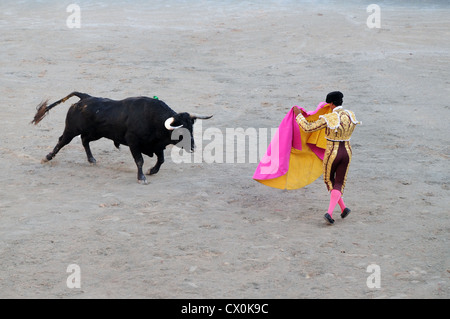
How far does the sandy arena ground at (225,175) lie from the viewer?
4.59 m

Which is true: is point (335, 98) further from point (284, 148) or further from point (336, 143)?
point (284, 148)

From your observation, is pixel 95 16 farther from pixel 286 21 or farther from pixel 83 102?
pixel 83 102

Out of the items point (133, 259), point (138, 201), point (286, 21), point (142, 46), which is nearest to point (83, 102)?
point (138, 201)

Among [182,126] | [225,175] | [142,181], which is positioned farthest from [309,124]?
[142,181]

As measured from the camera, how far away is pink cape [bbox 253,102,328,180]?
5.96m

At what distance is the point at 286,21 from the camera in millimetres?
14281

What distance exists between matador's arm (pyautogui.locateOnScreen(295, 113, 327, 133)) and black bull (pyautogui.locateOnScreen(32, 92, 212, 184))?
120 centimetres

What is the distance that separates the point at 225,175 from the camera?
6.86m

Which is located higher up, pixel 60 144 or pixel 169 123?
pixel 169 123

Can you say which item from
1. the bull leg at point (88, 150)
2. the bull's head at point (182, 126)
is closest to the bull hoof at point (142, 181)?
the bull's head at point (182, 126)

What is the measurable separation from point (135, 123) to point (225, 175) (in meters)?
1.06

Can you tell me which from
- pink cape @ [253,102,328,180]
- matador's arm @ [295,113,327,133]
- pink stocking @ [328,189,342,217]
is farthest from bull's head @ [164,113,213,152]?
pink stocking @ [328,189,342,217]

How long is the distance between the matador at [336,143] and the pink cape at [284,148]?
0.35 metres

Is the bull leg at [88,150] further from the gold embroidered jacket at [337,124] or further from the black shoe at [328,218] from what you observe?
the black shoe at [328,218]
